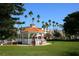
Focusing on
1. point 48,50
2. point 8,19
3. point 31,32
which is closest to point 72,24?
point 48,50

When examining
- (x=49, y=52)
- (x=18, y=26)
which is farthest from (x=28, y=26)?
(x=49, y=52)

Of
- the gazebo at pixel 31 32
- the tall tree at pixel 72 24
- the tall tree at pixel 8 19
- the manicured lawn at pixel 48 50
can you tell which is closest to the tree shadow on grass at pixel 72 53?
the manicured lawn at pixel 48 50

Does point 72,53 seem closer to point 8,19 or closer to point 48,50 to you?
point 48,50

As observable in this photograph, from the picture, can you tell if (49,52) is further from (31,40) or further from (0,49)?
(0,49)

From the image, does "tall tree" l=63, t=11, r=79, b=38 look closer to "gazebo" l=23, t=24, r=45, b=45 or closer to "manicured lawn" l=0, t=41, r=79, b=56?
"manicured lawn" l=0, t=41, r=79, b=56

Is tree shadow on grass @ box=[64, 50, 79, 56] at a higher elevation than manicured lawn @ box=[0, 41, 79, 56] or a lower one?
lower

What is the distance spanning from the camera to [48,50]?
6.21 meters

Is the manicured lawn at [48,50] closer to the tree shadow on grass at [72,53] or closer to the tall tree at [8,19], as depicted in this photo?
the tree shadow on grass at [72,53]

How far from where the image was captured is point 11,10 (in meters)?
6.43

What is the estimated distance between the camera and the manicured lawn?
20.2 ft

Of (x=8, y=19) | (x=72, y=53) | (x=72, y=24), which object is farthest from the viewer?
(x=8, y=19)

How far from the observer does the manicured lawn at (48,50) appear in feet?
20.2

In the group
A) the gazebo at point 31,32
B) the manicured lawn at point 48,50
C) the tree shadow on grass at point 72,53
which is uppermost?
the gazebo at point 31,32

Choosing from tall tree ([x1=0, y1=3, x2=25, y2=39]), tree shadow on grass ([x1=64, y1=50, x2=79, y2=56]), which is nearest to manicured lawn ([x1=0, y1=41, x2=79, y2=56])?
tree shadow on grass ([x1=64, y1=50, x2=79, y2=56])
